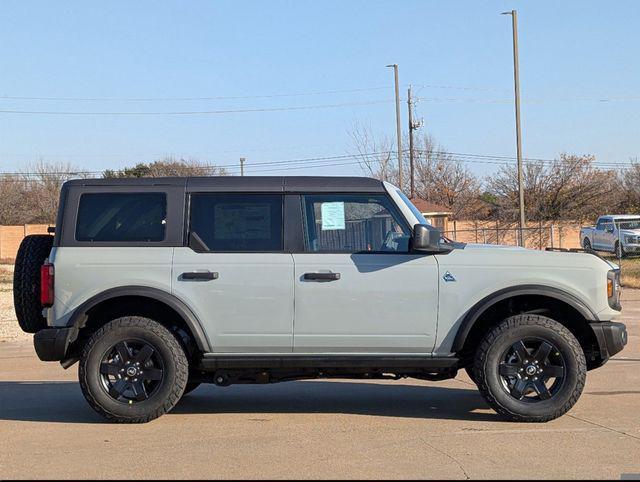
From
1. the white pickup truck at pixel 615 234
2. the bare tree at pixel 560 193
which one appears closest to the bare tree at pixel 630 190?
the bare tree at pixel 560 193

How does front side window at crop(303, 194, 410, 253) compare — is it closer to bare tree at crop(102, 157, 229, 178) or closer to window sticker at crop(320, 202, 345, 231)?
window sticker at crop(320, 202, 345, 231)

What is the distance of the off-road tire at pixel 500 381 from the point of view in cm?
716

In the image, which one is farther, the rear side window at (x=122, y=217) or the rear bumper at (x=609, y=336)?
the rear side window at (x=122, y=217)

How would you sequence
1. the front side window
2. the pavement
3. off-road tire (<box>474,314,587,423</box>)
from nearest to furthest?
the pavement
off-road tire (<box>474,314,587,423</box>)
the front side window

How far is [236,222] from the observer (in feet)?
24.2

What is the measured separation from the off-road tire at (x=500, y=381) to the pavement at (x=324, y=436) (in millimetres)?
129

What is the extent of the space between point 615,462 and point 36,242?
16.6 ft

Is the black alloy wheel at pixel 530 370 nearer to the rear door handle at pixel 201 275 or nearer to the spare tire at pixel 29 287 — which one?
the rear door handle at pixel 201 275

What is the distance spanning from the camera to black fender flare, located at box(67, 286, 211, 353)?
7180mm

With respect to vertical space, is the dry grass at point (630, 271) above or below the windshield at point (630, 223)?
below

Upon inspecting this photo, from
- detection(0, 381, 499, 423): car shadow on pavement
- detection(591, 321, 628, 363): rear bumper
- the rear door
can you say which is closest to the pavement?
detection(0, 381, 499, 423): car shadow on pavement

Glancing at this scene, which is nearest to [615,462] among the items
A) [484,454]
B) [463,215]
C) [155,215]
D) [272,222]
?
[484,454]

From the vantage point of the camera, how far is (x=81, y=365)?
7.25 metres

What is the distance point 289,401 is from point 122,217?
2.50 metres
